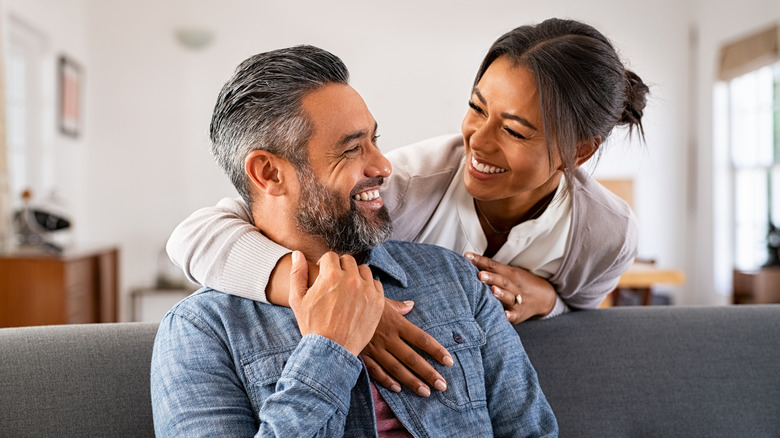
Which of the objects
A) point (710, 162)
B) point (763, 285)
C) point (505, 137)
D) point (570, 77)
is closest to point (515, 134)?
point (505, 137)

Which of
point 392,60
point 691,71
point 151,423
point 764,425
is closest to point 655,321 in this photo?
point 764,425

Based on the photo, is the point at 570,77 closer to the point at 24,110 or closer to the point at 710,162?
the point at 24,110

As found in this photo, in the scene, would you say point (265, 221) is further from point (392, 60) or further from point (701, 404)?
point (392, 60)

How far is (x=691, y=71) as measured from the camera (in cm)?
686

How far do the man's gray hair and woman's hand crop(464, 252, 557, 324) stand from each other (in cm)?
49

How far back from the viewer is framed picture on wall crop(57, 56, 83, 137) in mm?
5297

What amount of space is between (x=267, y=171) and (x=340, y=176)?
15cm

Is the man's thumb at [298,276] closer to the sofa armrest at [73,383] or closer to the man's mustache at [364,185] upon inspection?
the man's mustache at [364,185]

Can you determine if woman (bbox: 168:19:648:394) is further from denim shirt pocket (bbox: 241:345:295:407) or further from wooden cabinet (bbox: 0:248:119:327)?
wooden cabinet (bbox: 0:248:119:327)

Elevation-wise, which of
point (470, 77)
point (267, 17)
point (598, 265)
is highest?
point (267, 17)

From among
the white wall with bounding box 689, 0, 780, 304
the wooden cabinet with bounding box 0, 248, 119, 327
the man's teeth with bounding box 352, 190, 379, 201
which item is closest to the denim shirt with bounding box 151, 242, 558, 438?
the man's teeth with bounding box 352, 190, 379, 201

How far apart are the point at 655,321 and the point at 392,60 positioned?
5.11 metres

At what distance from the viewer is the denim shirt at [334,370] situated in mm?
1146

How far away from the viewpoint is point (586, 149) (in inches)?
64.3
